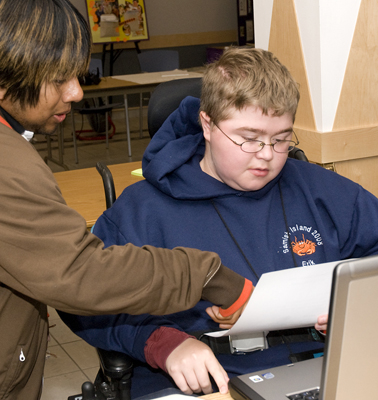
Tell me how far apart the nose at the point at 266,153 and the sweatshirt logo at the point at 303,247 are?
Answer: 23 cm

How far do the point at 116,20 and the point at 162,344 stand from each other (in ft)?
23.6

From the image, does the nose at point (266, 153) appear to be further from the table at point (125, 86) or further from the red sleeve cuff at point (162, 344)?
the table at point (125, 86)

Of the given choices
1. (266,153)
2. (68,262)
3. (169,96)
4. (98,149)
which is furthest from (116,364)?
(98,149)

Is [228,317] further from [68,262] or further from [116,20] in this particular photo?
[116,20]

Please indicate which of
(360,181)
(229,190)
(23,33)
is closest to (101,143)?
(360,181)

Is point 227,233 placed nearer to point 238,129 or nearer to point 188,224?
point 188,224

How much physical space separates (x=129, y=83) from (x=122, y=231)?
14.0ft

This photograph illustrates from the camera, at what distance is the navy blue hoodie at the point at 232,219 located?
1308mm

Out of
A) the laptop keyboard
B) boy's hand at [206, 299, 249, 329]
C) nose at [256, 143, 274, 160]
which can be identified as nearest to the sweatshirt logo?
nose at [256, 143, 274, 160]

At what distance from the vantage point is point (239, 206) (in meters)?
1.39

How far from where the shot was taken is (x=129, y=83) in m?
5.39

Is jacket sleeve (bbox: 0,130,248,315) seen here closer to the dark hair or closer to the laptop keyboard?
the dark hair

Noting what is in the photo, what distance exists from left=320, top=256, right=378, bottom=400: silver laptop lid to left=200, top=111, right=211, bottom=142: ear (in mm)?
890

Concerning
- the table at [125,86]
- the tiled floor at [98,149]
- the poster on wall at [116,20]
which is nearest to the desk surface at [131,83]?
the table at [125,86]
